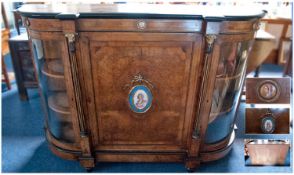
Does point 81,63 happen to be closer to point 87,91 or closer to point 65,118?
point 87,91

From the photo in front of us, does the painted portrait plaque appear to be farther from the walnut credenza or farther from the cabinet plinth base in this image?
the cabinet plinth base

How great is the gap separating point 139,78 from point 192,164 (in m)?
0.67

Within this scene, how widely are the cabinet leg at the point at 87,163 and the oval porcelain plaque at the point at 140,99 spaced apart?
44cm

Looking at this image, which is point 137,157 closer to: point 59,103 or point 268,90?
point 59,103

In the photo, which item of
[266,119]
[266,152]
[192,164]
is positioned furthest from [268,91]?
[192,164]

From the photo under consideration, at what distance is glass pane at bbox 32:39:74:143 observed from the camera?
125cm

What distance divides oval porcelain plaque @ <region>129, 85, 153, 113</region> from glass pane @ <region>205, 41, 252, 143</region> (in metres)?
0.37

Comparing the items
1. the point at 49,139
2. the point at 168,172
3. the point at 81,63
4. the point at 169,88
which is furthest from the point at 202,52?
the point at 49,139

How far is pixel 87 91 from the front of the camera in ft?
4.26

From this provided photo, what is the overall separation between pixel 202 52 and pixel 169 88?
10.1 inches

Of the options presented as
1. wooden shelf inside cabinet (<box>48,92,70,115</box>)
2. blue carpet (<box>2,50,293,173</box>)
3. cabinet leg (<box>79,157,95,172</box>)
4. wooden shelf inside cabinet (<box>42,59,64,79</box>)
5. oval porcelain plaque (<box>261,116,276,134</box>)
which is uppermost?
wooden shelf inside cabinet (<box>42,59,64,79</box>)

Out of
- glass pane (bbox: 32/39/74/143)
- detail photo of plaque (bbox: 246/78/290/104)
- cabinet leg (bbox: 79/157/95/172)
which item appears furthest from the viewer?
cabinet leg (bbox: 79/157/95/172)

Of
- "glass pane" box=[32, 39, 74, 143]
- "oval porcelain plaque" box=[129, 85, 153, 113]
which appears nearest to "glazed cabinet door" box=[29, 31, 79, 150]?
"glass pane" box=[32, 39, 74, 143]

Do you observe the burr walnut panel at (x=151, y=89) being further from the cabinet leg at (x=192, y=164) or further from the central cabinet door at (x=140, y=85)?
the cabinet leg at (x=192, y=164)
